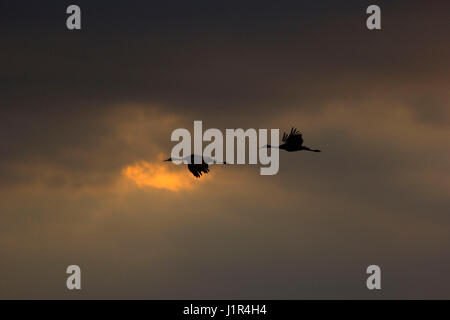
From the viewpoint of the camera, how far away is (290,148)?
85.7 metres

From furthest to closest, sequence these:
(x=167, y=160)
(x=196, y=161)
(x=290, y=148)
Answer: (x=167, y=160), (x=290, y=148), (x=196, y=161)
